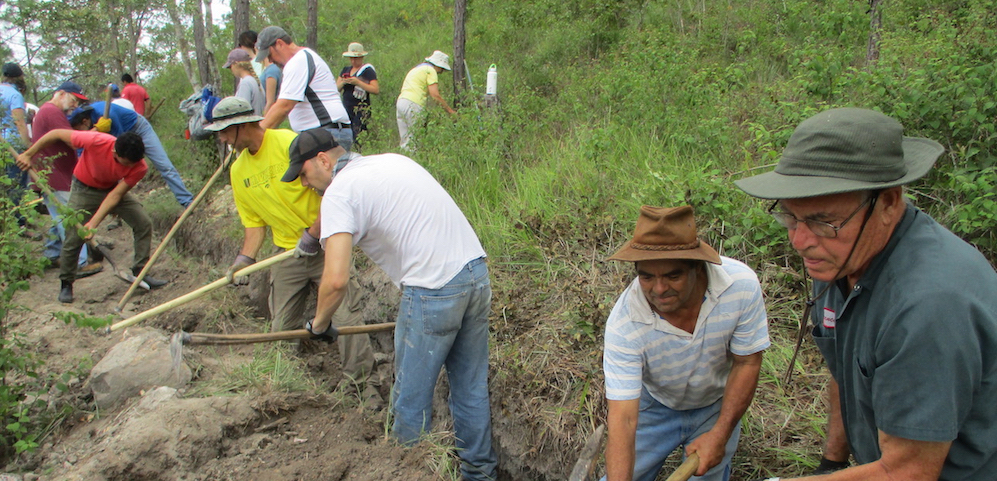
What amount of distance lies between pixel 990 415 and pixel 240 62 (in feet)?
24.1

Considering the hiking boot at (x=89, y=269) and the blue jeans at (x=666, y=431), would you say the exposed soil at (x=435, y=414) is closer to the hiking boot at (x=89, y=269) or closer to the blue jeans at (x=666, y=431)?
the blue jeans at (x=666, y=431)

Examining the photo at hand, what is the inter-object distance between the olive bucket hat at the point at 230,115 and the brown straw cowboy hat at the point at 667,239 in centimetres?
308

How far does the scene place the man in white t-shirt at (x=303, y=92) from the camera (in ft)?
18.1

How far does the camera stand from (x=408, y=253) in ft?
11.6

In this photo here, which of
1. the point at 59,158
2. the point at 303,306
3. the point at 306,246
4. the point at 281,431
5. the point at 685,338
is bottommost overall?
the point at 281,431

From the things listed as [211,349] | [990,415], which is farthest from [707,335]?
[211,349]

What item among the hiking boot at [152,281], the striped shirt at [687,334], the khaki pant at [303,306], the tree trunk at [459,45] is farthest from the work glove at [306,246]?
the tree trunk at [459,45]

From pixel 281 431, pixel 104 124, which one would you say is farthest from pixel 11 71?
pixel 281 431

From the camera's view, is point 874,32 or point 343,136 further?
point 343,136

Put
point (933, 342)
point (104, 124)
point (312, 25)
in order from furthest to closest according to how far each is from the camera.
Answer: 1. point (312, 25)
2. point (104, 124)
3. point (933, 342)

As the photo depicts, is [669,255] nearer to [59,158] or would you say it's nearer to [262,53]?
[262,53]

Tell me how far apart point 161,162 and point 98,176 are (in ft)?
3.15

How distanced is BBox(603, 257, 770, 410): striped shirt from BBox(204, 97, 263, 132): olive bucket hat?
3.06 metres

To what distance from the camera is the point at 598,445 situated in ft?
8.44
